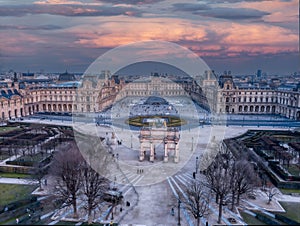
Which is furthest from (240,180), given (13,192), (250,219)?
(13,192)

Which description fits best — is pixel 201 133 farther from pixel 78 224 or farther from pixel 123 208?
pixel 78 224

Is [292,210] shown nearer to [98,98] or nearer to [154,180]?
[154,180]

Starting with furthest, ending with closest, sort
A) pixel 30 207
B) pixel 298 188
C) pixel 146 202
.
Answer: pixel 298 188, pixel 146 202, pixel 30 207

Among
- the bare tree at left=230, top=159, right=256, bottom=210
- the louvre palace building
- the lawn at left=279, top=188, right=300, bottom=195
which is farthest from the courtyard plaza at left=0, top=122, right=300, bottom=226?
the louvre palace building

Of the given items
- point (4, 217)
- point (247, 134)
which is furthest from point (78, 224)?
point (247, 134)

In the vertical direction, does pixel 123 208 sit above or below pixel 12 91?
below

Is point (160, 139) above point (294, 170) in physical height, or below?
above

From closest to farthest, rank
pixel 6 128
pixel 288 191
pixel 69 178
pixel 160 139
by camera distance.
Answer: pixel 69 178, pixel 288 191, pixel 160 139, pixel 6 128
